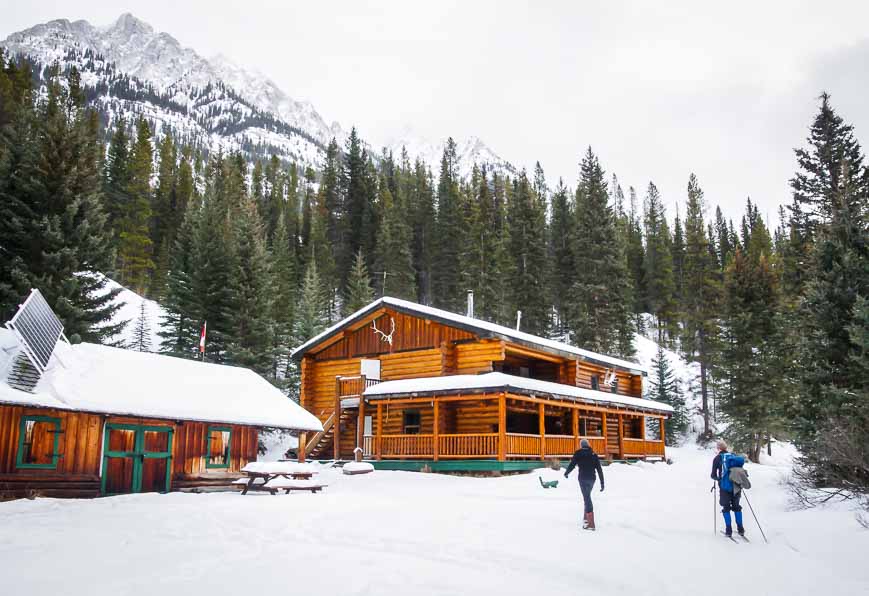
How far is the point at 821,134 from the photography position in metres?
32.2

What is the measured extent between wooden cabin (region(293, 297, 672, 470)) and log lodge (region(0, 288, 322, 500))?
161 inches

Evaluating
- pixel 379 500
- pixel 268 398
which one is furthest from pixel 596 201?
pixel 379 500

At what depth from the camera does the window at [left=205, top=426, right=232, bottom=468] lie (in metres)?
19.5

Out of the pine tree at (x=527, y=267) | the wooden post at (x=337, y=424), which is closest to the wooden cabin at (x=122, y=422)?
the wooden post at (x=337, y=424)

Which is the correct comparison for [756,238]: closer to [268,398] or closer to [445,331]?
[445,331]

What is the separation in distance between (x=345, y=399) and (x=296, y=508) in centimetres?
1339

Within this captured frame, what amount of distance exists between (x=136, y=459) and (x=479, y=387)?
10912 millimetres

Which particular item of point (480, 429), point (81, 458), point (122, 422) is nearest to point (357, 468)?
point (480, 429)

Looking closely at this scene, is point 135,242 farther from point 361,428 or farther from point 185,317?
point 361,428

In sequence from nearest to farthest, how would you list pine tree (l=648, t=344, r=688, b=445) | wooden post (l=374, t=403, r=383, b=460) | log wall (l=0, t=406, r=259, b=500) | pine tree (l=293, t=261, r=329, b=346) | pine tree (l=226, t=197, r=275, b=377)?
log wall (l=0, t=406, r=259, b=500)
wooden post (l=374, t=403, r=383, b=460)
pine tree (l=226, t=197, r=275, b=377)
pine tree (l=648, t=344, r=688, b=445)
pine tree (l=293, t=261, r=329, b=346)

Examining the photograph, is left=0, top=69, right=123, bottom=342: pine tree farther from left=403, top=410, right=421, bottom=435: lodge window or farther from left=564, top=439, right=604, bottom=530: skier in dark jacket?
left=564, top=439, right=604, bottom=530: skier in dark jacket

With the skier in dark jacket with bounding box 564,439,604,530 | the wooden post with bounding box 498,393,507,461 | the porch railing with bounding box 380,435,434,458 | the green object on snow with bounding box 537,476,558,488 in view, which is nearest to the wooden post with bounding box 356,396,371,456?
the porch railing with bounding box 380,435,434,458

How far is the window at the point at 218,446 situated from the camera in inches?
766

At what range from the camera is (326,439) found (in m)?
27.9
